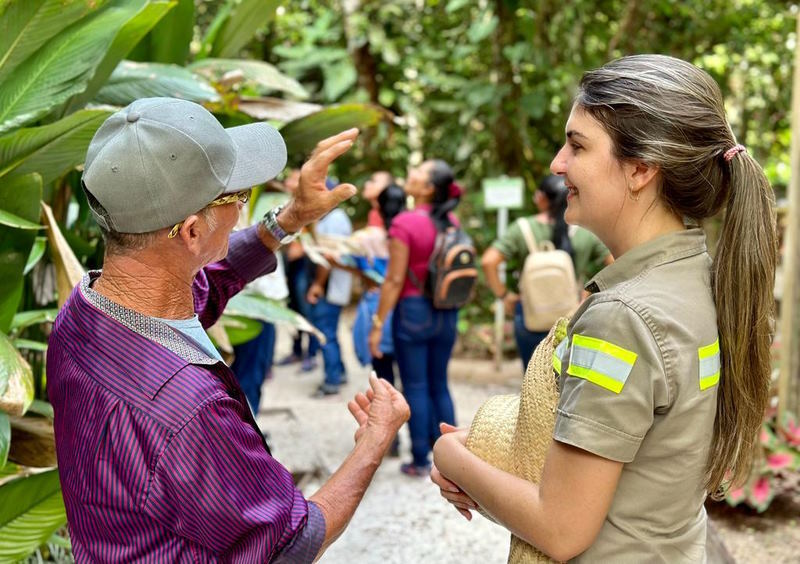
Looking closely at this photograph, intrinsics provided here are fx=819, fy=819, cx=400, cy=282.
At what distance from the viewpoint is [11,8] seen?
2189mm

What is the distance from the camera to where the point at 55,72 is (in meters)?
2.30

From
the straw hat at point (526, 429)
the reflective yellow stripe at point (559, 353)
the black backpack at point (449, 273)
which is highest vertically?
the reflective yellow stripe at point (559, 353)

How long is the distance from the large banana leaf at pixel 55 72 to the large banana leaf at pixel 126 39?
105 millimetres

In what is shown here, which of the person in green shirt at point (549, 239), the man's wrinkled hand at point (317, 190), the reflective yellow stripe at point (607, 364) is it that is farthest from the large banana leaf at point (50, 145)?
the person in green shirt at point (549, 239)

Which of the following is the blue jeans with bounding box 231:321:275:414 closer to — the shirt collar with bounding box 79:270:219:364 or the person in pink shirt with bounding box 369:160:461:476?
the person in pink shirt with bounding box 369:160:461:476

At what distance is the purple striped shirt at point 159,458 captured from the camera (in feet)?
4.21

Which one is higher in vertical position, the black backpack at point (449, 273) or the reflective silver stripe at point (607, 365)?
the reflective silver stripe at point (607, 365)

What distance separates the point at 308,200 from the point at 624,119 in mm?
845

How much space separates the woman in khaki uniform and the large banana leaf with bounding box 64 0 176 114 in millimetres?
1548

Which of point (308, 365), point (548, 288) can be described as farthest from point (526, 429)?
point (308, 365)

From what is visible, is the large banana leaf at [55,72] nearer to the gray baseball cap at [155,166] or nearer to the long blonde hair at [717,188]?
the gray baseball cap at [155,166]

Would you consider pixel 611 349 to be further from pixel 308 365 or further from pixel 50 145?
pixel 308 365

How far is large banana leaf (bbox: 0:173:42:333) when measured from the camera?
6.90 ft

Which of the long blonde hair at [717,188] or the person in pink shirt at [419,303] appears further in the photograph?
the person in pink shirt at [419,303]
